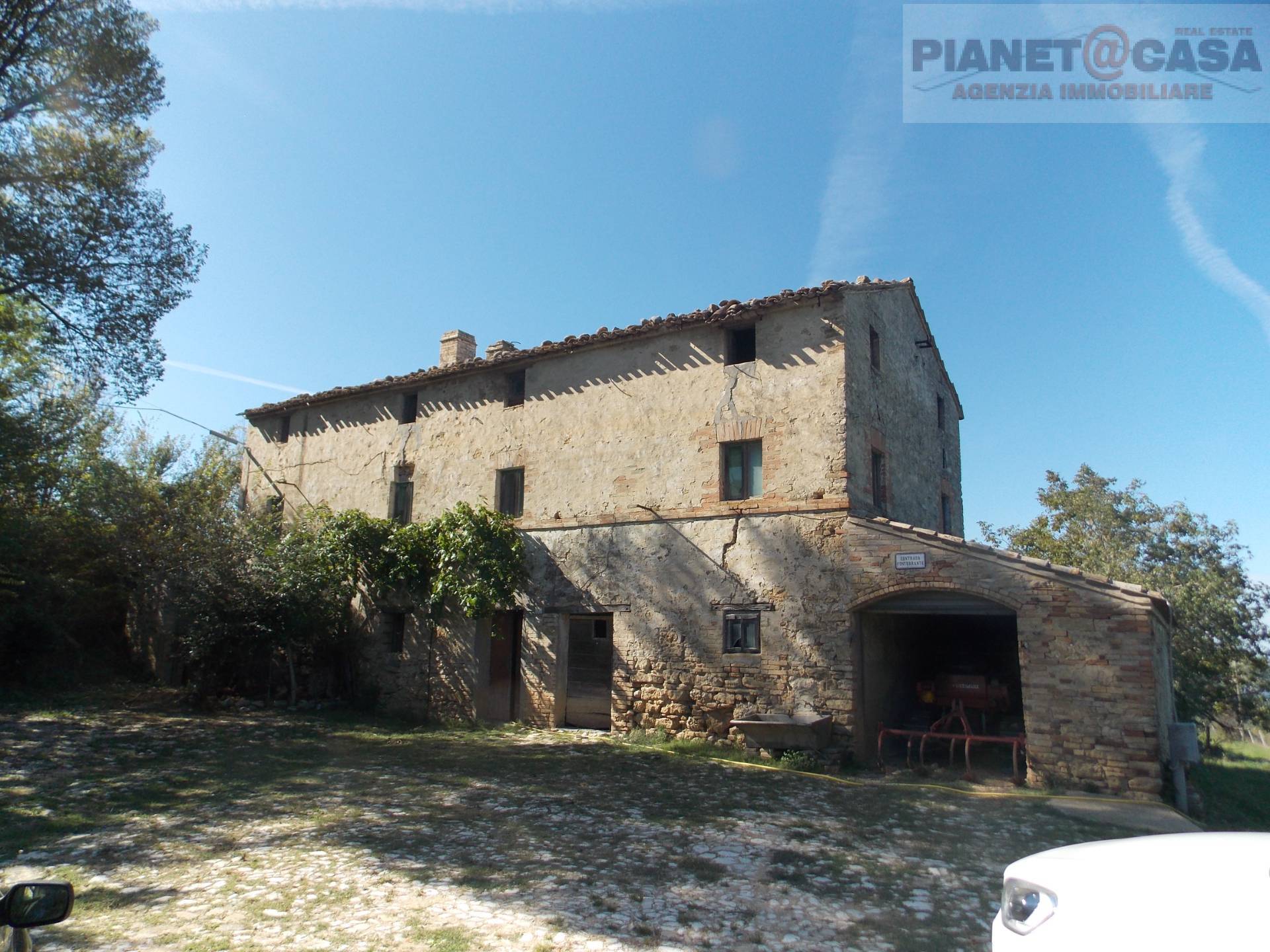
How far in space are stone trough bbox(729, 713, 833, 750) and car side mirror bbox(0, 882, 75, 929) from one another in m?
9.66

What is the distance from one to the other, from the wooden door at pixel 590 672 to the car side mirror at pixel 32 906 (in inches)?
458

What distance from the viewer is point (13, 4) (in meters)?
10.5

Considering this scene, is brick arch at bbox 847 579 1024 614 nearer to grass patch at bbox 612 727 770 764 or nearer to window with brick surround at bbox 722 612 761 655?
window with brick surround at bbox 722 612 761 655

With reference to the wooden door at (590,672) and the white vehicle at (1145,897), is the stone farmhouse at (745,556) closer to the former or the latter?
the wooden door at (590,672)

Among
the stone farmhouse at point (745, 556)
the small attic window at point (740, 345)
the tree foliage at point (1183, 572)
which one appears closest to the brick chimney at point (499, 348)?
the stone farmhouse at point (745, 556)

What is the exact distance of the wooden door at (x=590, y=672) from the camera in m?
13.9

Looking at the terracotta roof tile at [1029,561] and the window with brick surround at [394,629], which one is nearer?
the terracotta roof tile at [1029,561]

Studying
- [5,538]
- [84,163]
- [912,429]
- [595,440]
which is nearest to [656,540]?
[595,440]

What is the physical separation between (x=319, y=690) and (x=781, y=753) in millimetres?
10401

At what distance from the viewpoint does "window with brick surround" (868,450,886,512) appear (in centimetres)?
1326

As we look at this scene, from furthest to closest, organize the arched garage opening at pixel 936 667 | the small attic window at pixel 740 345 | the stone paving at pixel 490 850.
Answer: the small attic window at pixel 740 345, the arched garage opening at pixel 936 667, the stone paving at pixel 490 850

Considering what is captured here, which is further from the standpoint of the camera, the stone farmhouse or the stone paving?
the stone farmhouse

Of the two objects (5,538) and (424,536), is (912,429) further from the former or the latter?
(5,538)

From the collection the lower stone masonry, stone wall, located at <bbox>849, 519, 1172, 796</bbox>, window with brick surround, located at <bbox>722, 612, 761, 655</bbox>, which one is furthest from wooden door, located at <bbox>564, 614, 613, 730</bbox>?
stone wall, located at <bbox>849, 519, 1172, 796</bbox>
